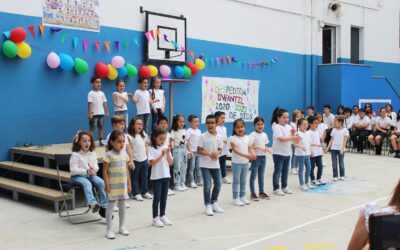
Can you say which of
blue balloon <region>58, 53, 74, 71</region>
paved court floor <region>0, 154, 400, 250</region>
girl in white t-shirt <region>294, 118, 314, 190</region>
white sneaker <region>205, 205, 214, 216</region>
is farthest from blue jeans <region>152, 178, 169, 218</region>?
blue balloon <region>58, 53, 74, 71</region>

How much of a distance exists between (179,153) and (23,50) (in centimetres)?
364

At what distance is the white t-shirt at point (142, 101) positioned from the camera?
11109mm

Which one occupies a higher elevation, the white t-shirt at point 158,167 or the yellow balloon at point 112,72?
the yellow balloon at point 112,72

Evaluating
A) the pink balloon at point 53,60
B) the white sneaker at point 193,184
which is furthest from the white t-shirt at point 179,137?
the pink balloon at point 53,60

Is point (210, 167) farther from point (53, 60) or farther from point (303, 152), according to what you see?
point (53, 60)

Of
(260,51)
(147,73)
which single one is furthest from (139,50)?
(260,51)

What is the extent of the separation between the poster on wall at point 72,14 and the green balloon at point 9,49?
1.00m

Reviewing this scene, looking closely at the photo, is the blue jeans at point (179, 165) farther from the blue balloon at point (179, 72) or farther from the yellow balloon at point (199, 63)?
the yellow balloon at point (199, 63)

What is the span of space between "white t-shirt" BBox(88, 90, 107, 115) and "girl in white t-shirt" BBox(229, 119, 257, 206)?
3520 millimetres

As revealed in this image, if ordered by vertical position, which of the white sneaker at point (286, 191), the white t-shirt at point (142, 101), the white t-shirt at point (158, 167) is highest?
the white t-shirt at point (142, 101)

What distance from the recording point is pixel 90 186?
6.86m

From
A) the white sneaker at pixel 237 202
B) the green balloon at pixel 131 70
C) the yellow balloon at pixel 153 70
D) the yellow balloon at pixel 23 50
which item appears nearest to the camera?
the white sneaker at pixel 237 202

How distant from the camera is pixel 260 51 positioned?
51.0ft

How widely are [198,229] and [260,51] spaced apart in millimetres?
9809
